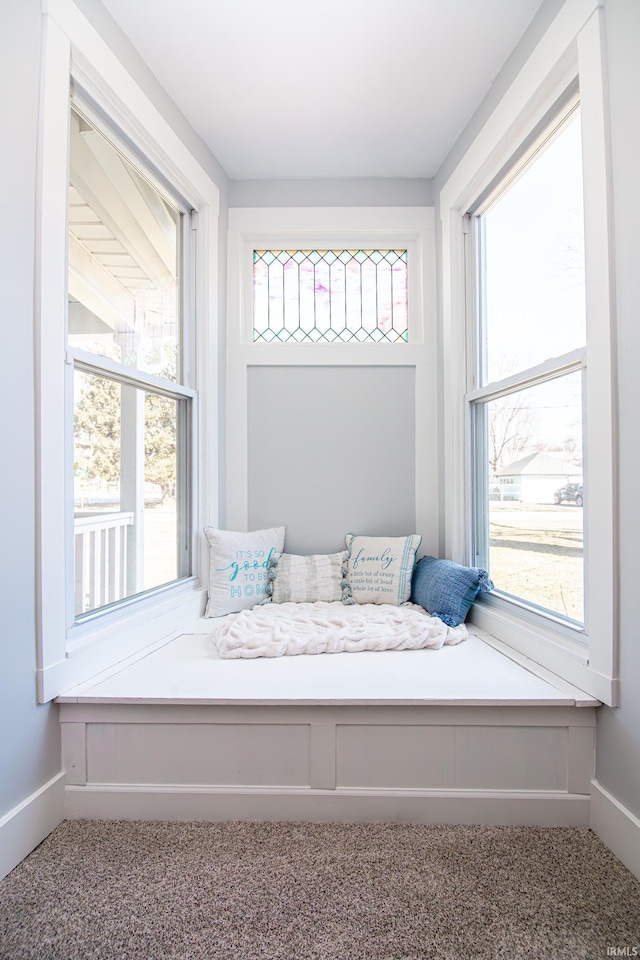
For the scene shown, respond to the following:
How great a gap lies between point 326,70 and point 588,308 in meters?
1.46

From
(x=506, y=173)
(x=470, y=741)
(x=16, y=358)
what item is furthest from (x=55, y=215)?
(x=470, y=741)

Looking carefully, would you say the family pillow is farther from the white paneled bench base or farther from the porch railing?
the porch railing

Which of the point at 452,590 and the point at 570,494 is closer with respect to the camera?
the point at 570,494

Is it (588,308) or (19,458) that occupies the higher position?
(588,308)

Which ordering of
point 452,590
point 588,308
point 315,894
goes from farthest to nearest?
point 452,590 → point 588,308 → point 315,894

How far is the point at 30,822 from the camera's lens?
4.54 feet

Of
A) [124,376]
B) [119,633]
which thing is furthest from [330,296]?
[119,633]

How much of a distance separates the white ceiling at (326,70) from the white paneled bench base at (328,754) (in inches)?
90.7

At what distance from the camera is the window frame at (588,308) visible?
4.59 ft

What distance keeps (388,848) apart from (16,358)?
1712 mm

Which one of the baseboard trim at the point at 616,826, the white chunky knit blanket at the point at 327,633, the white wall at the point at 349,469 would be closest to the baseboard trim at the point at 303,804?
the baseboard trim at the point at 616,826

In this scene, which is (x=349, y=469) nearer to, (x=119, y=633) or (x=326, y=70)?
(x=119, y=633)

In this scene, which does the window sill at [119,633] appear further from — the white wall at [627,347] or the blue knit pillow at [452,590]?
the white wall at [627,347]

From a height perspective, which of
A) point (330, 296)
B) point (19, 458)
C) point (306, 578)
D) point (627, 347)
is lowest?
point (306, 578)
